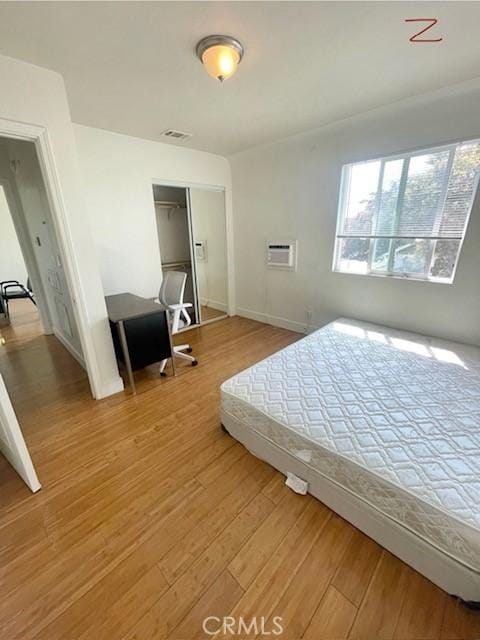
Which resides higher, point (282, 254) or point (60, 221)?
point (60, 221)

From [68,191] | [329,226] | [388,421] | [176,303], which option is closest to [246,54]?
[68,191]

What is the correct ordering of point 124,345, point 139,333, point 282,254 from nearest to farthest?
point 124,345 < point 139,333 < point 282,254

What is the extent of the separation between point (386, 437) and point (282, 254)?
9.08ft

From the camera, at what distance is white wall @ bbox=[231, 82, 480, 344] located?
2.31 metres

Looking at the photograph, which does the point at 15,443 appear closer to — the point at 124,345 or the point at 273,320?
the point at 124,345

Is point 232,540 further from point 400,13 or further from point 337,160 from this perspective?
point 337,160

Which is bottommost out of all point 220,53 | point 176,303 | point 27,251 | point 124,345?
point 124,345

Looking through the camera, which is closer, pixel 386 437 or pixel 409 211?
pixel 386 437

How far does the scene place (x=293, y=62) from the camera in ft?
5.75


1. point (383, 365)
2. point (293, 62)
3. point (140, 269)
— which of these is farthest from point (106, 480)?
point (293, 62)

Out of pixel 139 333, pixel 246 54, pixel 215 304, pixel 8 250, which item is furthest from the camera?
pixel 8 250

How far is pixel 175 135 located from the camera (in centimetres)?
303

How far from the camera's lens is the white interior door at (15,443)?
4.56 feet

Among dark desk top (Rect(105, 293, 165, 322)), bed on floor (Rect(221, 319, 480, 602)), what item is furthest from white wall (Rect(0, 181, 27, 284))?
bed on floor (Rect(221, 319, 480, 602))
